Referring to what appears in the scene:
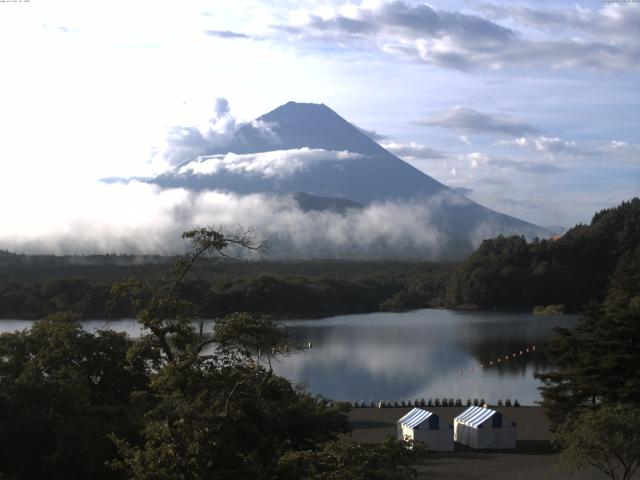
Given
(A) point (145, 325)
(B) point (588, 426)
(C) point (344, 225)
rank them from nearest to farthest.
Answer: (A) point (145, 325), (B) point (588, 426), (C) point (344, 225)

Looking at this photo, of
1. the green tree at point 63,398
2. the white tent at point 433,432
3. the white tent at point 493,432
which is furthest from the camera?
the white tent at point 493,432

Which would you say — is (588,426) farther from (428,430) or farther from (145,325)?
(145,325)

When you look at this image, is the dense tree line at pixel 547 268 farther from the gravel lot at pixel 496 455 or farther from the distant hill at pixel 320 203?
the distant hill at pixel 320 203

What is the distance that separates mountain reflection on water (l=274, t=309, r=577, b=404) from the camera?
74.5 ft

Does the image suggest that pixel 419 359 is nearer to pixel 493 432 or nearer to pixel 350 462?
pixel 493 432

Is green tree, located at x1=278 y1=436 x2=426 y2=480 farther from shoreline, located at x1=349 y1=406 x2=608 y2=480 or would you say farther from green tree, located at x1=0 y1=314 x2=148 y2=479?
shoreline, located at x1=349 y1=406 x2=608 y2=480

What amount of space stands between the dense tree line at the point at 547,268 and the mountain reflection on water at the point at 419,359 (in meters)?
11.3

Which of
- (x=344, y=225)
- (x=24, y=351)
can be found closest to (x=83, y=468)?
(x=24, y=351)

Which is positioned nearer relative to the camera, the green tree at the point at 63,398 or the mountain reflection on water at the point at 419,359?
the green tree at the point at 63,398

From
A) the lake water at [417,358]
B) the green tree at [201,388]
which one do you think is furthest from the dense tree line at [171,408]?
the lake water at [417,358]

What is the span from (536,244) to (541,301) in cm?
672

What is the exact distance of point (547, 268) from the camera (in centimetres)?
5694

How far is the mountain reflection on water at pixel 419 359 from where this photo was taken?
2270 centimetres

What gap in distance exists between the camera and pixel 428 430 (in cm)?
1384
